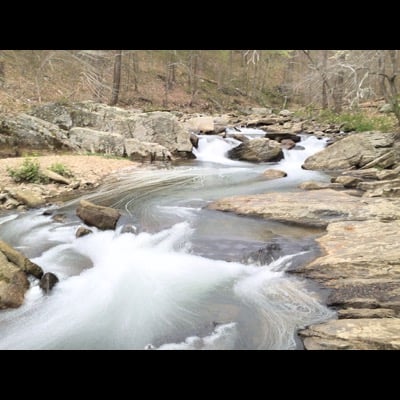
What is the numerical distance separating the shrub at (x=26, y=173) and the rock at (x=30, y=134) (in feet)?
8.21

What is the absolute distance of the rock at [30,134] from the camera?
40.8 ft

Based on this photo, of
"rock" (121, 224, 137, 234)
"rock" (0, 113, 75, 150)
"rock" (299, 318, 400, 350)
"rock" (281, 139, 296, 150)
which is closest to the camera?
"rock" (299, 318, 400, 350)

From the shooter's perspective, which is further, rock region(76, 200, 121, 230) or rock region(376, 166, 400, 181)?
rock region(376, 166, 400, 181)

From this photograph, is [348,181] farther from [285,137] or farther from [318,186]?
[285,137]

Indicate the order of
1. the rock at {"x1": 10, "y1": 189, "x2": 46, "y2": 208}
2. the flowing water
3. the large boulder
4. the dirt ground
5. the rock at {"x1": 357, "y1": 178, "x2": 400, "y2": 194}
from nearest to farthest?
the flowing water → the rock at {"x1": 10, "y1": 189, "x2": 46, "y2": 208} → the rock at {"x1": 357, "y1": 178, "x2": 400, "y2": 194} → the dirt ground → the large boulder

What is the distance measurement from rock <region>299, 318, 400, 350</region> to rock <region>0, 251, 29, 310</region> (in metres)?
3.34

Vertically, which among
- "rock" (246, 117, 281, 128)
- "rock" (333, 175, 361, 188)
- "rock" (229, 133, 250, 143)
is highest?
"rock" (246, 117, 281, 128)

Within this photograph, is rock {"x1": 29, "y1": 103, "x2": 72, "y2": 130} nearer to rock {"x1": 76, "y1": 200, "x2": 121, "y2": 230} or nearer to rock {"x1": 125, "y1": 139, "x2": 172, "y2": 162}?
rock {"x1": 125, "y1": 139, "x2": 172, "y2": 162}

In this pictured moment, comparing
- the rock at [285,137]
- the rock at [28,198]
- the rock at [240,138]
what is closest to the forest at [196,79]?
the rock at [285,137]

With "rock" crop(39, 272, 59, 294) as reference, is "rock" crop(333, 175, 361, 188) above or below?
above

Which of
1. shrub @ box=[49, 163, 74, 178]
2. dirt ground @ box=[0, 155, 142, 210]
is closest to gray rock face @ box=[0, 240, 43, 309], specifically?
dirt ground @ box=[0, 155, 142, 210]

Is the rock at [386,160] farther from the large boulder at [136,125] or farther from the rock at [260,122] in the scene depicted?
the rock at [260,122]

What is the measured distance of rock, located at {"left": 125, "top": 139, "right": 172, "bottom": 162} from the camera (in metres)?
14.6
